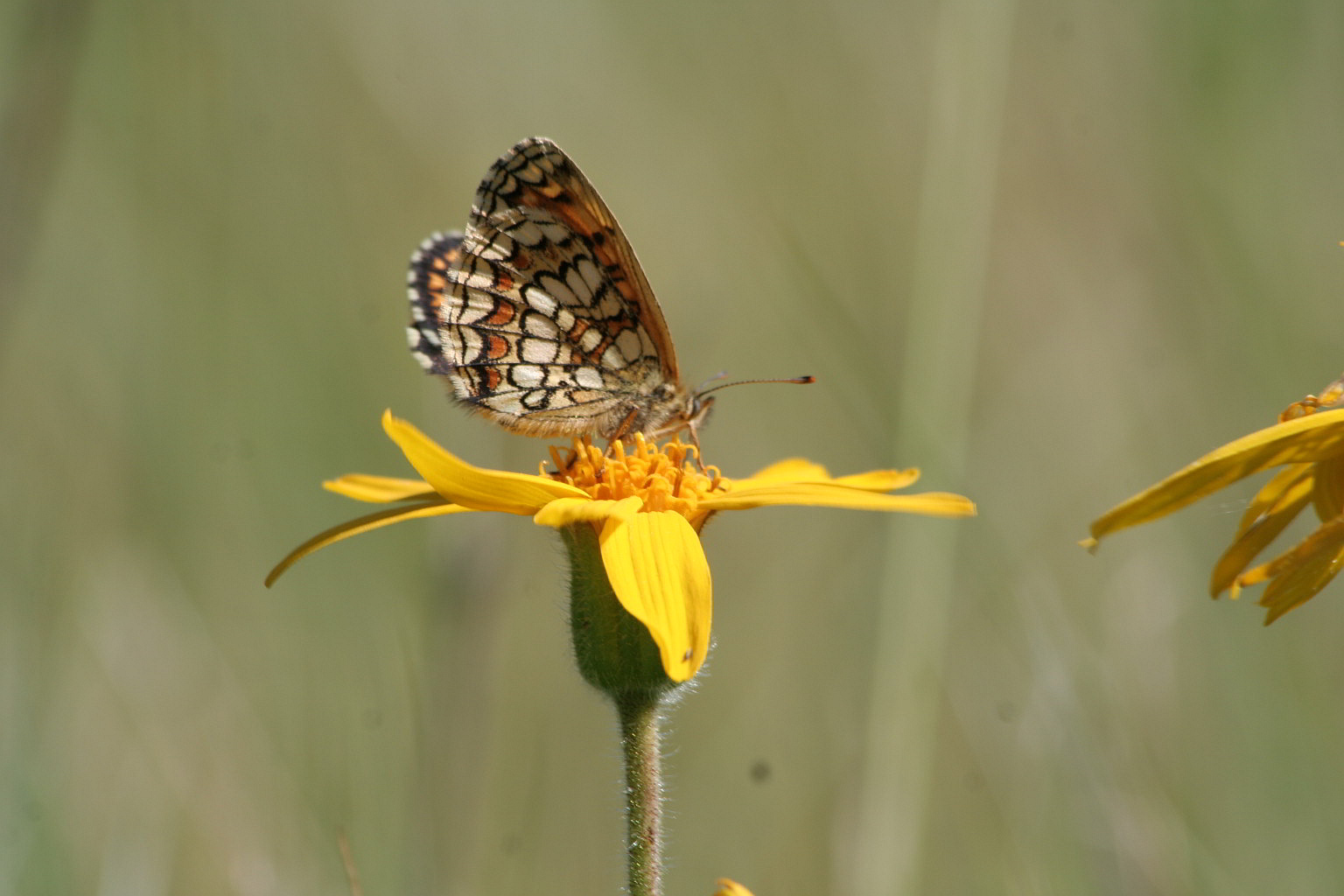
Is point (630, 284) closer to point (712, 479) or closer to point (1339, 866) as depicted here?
point (712, 479)

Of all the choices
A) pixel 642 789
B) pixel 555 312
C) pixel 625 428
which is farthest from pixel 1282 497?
pixel 555 312

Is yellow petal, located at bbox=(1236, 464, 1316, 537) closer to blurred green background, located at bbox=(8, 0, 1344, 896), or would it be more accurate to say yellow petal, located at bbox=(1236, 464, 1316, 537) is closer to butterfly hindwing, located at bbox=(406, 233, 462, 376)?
blurred green background, located at bbox=(8, 0, 1344, 896)

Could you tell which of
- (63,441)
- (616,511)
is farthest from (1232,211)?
(63,441)

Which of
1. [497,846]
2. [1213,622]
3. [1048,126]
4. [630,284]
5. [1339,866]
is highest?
[1048,126]

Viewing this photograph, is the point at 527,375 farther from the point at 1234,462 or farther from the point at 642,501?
the point at 1234,462

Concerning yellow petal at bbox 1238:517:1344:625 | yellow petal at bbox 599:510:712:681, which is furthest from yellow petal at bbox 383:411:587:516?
yellow petal at bbox 1238:517:1344:625

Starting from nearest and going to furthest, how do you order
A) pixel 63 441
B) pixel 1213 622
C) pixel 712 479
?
pixel 712 479 → pixel 1213 622 → pixel 63 441
